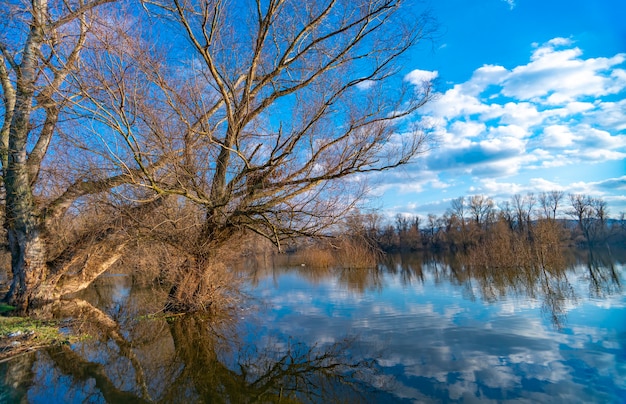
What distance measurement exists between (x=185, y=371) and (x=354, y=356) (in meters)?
2.78

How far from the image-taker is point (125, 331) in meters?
8.13

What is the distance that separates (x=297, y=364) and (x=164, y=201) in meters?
5.71

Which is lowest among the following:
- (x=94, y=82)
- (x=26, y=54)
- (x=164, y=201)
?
(x=164, y=201)

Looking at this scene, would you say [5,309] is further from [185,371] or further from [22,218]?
[185,371]

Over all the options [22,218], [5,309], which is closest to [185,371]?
[5,309]

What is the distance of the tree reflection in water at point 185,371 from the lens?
15.2ft

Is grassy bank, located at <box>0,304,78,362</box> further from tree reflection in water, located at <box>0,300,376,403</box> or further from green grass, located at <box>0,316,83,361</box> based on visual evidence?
tree reflection in water, located at <box>0,300,376,403</box>

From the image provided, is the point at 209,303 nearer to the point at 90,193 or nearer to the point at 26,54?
the point at 90,193

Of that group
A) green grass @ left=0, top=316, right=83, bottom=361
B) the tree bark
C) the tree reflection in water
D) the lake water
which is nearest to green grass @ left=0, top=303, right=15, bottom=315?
the tree bark

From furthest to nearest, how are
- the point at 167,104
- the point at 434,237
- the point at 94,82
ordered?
the point at 434,237 < the point at 167,104 < the point at 94,82

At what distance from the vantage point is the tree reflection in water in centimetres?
462

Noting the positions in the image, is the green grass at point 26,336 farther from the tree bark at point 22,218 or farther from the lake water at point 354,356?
the tree bark at point 22,218

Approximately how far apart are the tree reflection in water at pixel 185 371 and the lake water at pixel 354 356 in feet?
0.06

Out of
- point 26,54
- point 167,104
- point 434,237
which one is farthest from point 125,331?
point 434,237
